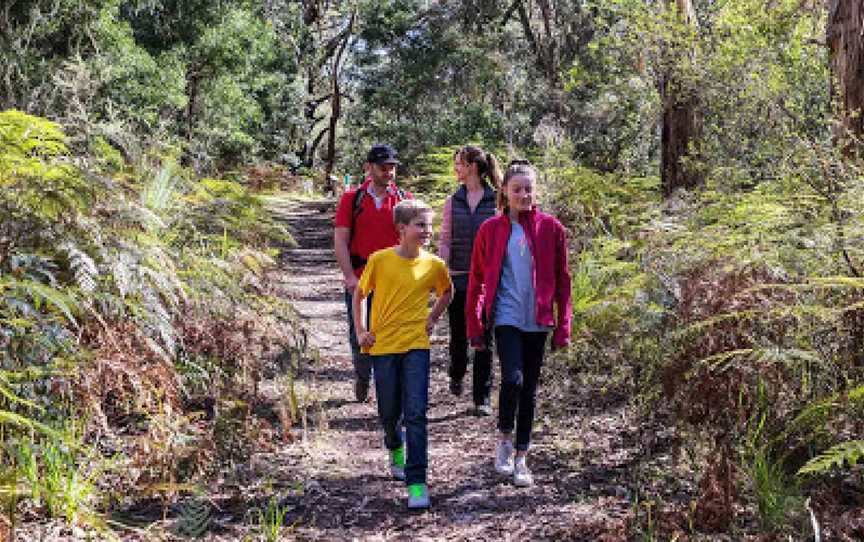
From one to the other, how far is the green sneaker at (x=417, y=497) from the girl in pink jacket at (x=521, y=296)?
2.12 ft

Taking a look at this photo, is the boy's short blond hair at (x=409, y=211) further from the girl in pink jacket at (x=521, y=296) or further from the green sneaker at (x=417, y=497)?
the green sneaker at (x=417, y=497)

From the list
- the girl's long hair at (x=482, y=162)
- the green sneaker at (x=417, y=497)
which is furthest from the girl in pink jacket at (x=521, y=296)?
the girl's long hair at (x=482, y=162)

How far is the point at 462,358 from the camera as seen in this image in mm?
7227

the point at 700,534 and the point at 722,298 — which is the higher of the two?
the point at 722,298

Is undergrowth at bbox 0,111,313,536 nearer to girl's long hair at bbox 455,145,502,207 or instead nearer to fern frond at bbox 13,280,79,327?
fern frond at bbox 13,280,79,327

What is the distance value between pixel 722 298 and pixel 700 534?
144cm

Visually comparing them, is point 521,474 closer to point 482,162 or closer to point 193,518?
point 193,518

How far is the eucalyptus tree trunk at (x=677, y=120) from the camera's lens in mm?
11734

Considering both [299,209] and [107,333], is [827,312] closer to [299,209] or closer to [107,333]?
[107,333]

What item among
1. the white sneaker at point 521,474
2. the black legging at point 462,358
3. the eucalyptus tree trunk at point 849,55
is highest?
the eucalyptus tree trunk at point 849,55

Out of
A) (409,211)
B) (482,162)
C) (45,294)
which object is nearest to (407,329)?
(409,211)

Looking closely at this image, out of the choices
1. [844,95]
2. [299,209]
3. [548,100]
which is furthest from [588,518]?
[299,209]

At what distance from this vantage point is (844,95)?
25.6 ft

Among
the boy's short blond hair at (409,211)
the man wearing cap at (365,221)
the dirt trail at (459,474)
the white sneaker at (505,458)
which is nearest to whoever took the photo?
the dirt trail at (459,474)
